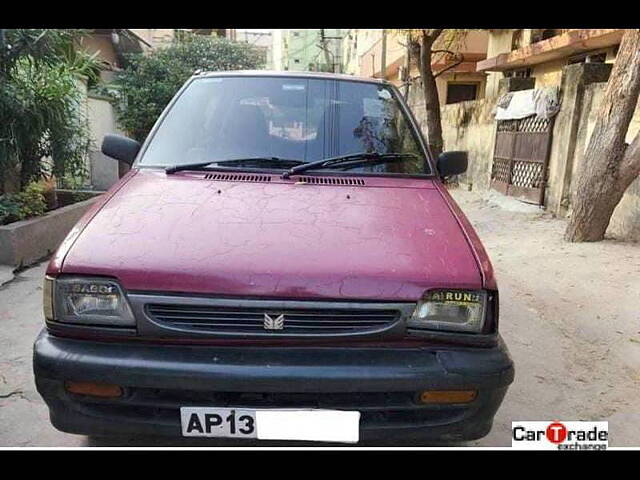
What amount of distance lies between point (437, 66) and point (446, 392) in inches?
689

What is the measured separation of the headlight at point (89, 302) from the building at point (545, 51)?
26.2 ft

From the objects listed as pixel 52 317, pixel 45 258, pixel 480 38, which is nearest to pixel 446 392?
pixel 52 317

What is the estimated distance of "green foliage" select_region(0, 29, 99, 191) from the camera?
5.16 meters

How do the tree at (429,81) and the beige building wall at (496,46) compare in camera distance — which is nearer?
the tree at (429,81)

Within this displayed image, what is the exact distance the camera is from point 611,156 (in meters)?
5.75

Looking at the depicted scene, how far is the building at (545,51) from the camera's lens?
892 centimetres

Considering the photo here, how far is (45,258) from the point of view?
5.24m

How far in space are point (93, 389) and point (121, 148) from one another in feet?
5.84

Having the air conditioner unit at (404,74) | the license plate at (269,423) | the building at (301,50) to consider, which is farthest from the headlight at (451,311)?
the building at (301,50)

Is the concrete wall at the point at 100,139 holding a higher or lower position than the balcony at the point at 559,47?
lower

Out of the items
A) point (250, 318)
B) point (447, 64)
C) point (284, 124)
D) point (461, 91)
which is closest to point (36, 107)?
point (284, 124)

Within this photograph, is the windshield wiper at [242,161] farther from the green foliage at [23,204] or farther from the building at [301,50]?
the building at [301,50]

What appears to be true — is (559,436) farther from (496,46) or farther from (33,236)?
(496,46)

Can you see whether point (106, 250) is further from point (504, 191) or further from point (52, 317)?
point (504, 191)
